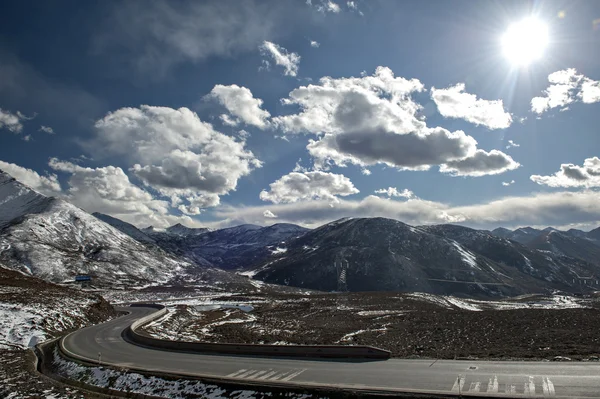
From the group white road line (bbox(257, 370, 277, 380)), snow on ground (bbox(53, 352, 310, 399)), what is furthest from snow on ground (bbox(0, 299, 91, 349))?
white road line (bbox(257, 370, 277, 380))

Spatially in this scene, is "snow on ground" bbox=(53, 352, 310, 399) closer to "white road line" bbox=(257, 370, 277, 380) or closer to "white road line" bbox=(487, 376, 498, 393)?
"white road line" bbox=(257, 370, 277, 380)

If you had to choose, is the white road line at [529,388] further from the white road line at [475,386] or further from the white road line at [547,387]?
the white road line at [475,386]

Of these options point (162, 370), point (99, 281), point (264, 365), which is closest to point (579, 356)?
point (264, 365)

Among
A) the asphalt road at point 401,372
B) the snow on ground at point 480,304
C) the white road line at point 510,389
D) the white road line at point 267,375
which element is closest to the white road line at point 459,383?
the asphalt road at point 401,372

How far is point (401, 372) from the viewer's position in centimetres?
2119

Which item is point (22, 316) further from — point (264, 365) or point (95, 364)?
point (264, 365)

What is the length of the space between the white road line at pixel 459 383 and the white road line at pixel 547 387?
344 centimetres

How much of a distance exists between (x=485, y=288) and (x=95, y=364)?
208m

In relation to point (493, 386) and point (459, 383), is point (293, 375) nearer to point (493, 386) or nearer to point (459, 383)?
point (459, 383)

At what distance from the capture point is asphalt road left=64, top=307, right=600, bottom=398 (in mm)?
16859

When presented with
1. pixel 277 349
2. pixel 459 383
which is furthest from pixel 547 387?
pixel 277 349

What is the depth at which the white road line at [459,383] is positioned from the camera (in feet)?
56.2

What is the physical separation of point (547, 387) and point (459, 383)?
12.4 feet

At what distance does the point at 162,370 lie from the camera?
2492cm
